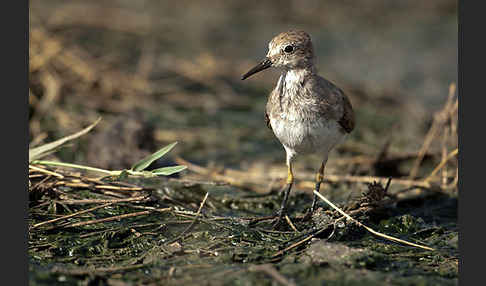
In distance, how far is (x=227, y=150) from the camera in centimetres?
603

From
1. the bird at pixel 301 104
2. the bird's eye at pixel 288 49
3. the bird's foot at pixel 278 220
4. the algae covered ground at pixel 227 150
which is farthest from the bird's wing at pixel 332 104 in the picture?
the bird's foot at pixel 278 220

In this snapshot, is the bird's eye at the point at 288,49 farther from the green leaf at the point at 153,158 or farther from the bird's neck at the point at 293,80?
the green leaf at the point at 153,158

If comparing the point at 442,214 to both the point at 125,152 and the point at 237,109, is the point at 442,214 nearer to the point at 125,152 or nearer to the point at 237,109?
the point at 125,152

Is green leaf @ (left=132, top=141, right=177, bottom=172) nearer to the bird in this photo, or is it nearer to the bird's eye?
the bird

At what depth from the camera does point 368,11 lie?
9969mm

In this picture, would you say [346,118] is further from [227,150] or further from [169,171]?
[227,150]

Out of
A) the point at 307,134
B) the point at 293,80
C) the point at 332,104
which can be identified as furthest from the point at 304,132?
the point at 293,80

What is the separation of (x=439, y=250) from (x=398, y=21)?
6772 millimetres

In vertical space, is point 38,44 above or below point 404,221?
above

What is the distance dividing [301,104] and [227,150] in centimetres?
220

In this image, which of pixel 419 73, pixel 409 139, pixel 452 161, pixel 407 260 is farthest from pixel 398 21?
pixel 407 260

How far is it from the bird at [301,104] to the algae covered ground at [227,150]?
0.47 m

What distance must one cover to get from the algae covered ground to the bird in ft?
1.55

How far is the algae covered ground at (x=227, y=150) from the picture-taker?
331 centimetres
